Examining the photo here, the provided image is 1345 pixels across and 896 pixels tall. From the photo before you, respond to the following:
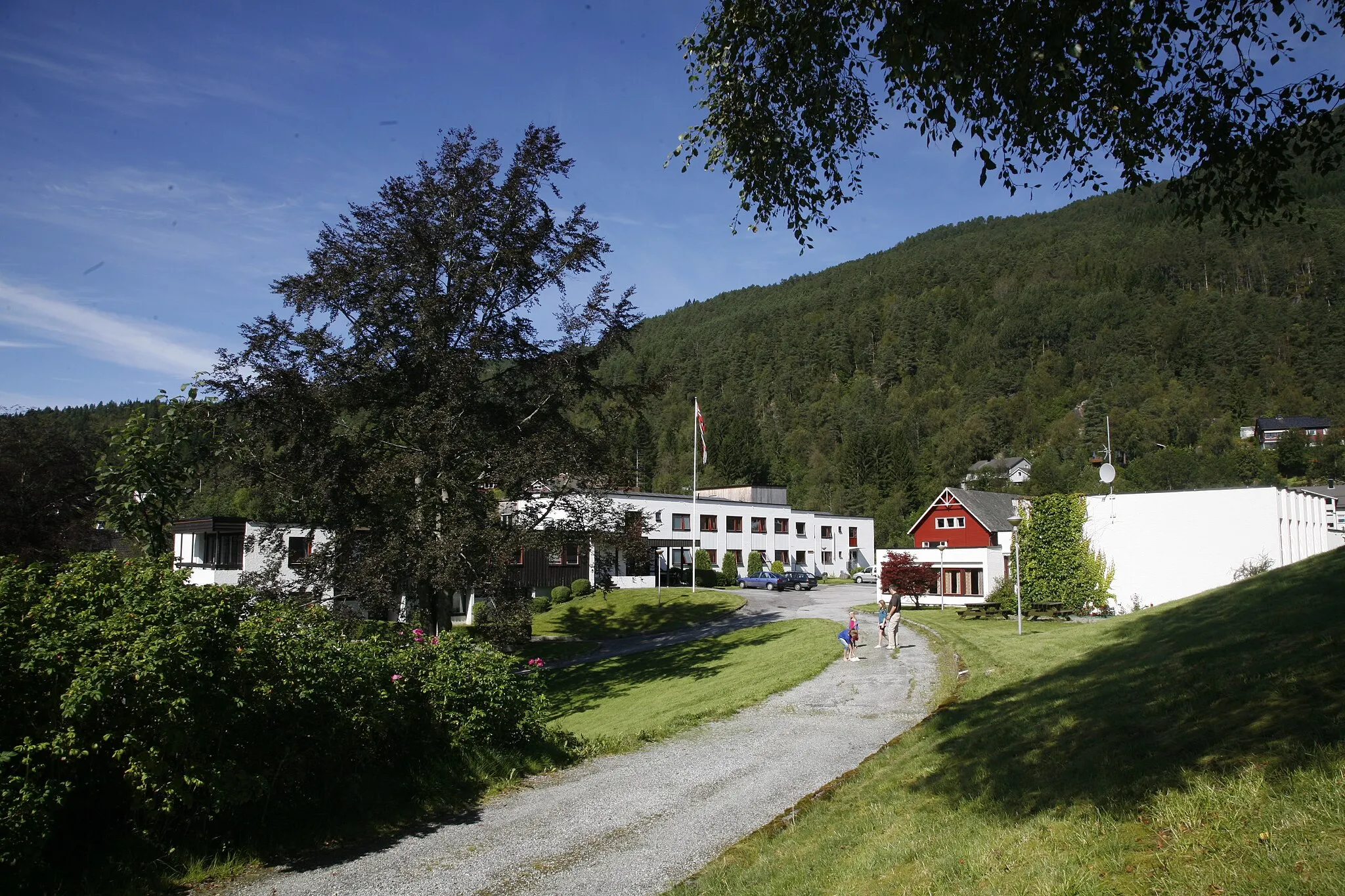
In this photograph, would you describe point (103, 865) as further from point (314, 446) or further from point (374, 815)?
point (314, 446)

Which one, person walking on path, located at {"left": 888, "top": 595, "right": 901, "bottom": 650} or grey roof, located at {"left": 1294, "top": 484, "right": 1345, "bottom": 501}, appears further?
grey roof, located at {"left": 1294, "top": 484, "right": 1345, "bottom": 501}

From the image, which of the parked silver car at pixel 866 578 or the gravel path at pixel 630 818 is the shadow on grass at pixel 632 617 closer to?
the parked silver car at pixel 866 578

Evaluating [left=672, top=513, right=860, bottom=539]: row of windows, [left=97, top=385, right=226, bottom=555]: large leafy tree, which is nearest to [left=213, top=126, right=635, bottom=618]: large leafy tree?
[left=97, top=385, right=226, bottom=555]: large leafy tree

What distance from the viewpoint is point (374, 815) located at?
8117 mm

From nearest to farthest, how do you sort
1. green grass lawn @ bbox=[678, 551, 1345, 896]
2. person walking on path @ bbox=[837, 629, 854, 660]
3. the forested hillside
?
green grass lawn @ bbox=[678, 551, 1345, 896] < person walking on path @ bbox=[837, 629, 854, 660] < the forested hillside

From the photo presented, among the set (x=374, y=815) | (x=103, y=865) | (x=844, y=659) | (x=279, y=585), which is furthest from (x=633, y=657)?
(x=103, y=865)

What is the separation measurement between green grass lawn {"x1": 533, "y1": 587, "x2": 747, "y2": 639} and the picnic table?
11917 mm

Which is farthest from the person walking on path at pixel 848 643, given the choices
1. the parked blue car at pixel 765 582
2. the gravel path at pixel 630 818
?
the parked blue car at pixel 765 582

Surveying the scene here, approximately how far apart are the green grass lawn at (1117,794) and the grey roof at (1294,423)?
130733mm

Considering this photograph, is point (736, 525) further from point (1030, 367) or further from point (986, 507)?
point (1030, 367)

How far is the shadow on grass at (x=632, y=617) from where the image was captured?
4025 centimetres

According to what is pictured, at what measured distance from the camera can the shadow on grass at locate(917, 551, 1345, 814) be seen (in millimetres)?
6684

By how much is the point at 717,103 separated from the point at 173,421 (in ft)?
43.6

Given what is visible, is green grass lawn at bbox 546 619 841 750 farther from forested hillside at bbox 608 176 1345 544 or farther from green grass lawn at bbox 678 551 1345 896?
forested hillside at bbox 608 176 1345 544
